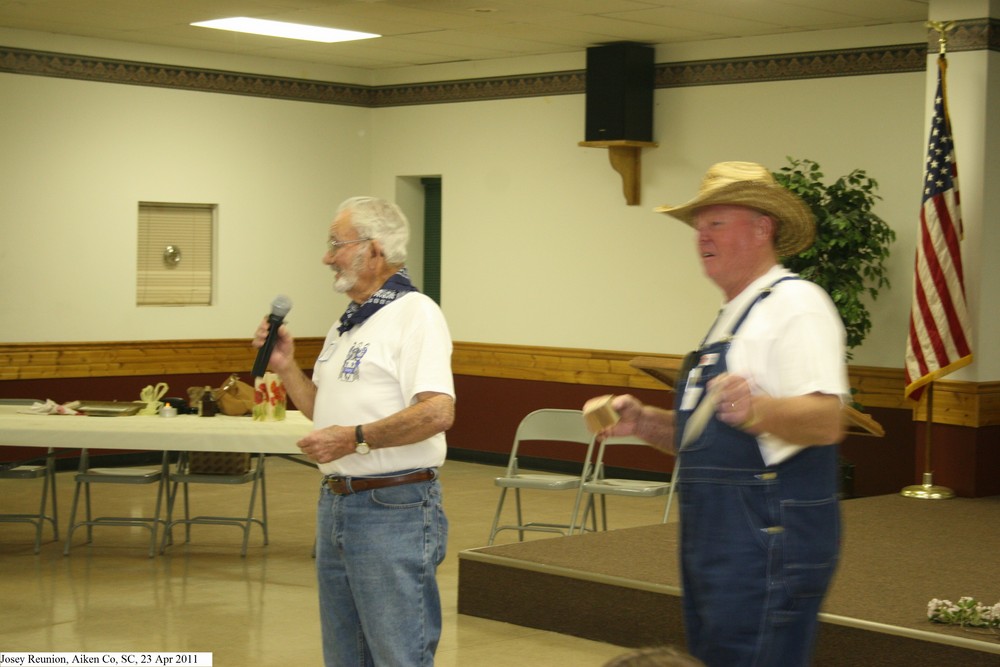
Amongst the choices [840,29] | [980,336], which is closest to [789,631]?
[980,336]

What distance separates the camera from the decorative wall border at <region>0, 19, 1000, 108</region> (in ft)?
28.1

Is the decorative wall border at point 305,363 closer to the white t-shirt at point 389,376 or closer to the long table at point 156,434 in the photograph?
the long table at point 156,434

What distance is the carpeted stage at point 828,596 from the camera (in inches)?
184

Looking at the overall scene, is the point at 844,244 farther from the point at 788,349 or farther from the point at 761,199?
the point at 788,349

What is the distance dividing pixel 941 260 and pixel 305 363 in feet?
18.8

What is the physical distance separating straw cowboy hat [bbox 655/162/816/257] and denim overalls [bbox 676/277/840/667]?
14 centimetres

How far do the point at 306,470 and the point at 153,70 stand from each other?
3.23 metres

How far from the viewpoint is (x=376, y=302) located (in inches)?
128

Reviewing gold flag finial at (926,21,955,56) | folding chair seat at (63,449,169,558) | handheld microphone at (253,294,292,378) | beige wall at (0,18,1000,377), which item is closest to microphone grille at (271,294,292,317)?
handheld microphone at (253,294,292,378)

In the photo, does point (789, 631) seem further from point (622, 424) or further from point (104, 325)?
point (104, 325)

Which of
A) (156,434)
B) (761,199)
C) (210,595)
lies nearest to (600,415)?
(761,199)

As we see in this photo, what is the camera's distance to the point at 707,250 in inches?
106

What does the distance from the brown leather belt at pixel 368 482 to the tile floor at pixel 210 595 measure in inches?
83.1

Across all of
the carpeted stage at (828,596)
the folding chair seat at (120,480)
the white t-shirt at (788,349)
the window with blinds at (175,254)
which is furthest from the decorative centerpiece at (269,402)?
the white t-shirt at (788,349)
